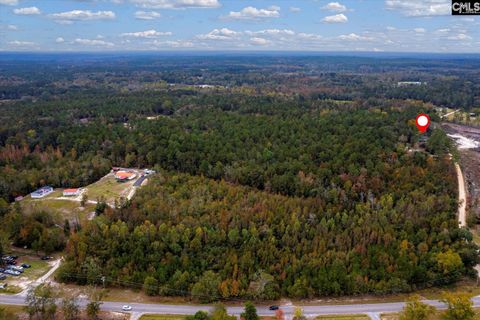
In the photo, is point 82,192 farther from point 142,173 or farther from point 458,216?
point 458,216

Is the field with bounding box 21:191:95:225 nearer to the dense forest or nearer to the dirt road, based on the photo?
the dense forest

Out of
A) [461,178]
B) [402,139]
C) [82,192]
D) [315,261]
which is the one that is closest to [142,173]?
[82,192]

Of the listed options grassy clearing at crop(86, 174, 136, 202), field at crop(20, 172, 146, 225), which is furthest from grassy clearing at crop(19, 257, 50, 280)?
grassy clearing at crop(86, 174, 136, 202)

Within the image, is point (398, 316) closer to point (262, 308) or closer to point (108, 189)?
point (262, 308)

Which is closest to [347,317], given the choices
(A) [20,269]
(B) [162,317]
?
(B) [162,317]

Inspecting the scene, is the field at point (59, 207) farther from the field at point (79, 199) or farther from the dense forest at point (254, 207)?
the dense forest at point (254, 207)

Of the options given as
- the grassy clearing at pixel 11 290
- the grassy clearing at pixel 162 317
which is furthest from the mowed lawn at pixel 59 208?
the grassy clearing at pixel 162 317
